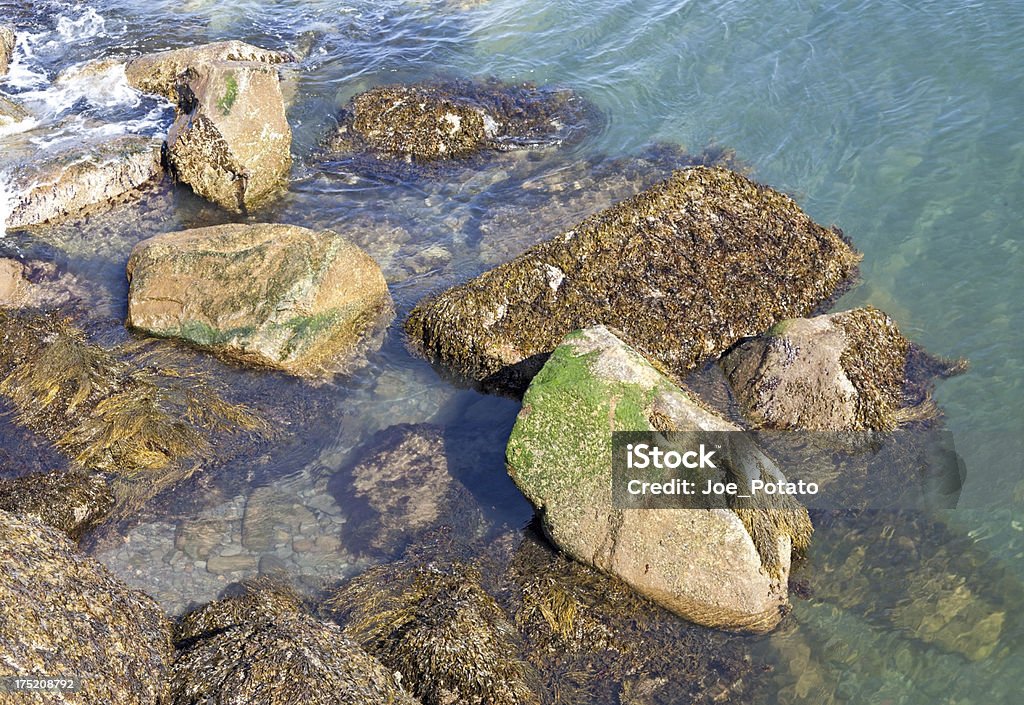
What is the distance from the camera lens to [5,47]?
15.6 m

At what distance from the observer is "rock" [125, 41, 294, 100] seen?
560 inches

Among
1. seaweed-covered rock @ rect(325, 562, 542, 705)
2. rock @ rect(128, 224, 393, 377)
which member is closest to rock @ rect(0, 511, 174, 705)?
seaweed-covered rock @ rect(325, 562, 542, 705)

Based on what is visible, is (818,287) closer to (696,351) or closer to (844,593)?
(696,351)

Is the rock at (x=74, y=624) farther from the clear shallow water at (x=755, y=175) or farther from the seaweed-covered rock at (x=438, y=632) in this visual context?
the seaweed-covered rock at (x=438, y=632)

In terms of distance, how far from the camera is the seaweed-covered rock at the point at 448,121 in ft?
41.9

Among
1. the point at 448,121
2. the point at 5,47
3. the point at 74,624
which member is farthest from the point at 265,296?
the point at 5,47

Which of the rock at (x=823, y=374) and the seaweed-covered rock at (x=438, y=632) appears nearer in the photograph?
the seaweed-covered rock at (x=438, y=632)

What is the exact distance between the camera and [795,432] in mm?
8086

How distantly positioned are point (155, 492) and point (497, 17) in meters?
12.2

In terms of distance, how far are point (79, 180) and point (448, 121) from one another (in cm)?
528

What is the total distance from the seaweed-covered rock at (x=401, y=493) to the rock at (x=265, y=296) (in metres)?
1.32

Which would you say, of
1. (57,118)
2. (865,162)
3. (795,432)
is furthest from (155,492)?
(865,162)

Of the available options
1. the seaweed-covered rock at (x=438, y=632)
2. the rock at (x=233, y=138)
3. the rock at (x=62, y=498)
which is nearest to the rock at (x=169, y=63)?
the rock at (x=233, y=138)

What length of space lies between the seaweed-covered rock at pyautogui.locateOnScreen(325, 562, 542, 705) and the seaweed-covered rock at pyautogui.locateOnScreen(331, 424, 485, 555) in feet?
1.47
